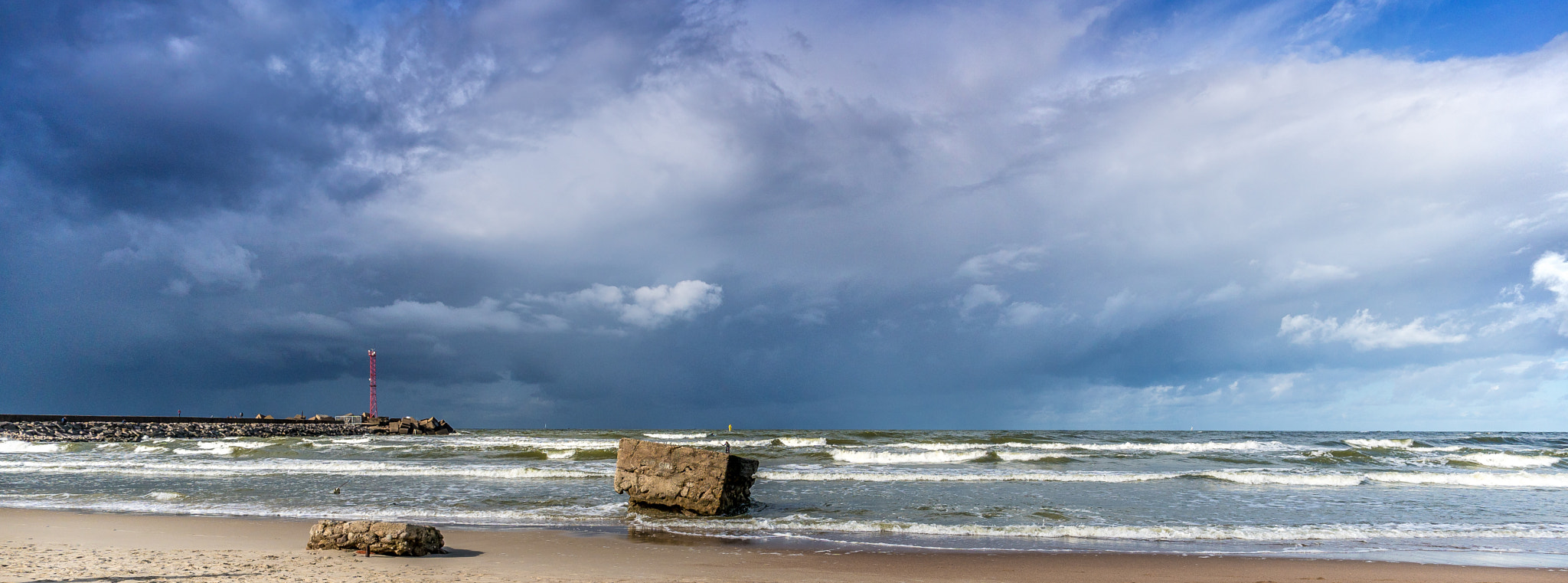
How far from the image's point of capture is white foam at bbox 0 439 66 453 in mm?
34344

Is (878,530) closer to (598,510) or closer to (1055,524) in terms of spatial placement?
(1055,524)

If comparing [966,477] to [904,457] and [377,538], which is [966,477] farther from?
[377,538]

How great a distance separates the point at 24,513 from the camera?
1334 centimetres

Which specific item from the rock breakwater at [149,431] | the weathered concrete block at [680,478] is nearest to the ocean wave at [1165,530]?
the weathered concrete block at [680,478]

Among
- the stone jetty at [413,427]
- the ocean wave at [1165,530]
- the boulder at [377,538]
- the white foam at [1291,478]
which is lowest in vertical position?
the stone jetty at [413,427]

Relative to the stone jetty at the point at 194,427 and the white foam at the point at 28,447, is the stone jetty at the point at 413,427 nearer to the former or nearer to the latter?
the stone jetty at the point at 194,427

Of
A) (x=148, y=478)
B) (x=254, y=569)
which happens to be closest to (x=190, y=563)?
(x=254, y=569)

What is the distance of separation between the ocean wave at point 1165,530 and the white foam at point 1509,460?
2165 centimetres

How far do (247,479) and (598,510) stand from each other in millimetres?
12273

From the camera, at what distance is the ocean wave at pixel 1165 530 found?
11.8 metres

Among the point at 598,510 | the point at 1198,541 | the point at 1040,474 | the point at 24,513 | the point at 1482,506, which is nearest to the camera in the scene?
the point at 1198,541

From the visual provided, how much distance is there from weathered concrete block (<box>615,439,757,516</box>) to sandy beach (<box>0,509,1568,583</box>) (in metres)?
1.99

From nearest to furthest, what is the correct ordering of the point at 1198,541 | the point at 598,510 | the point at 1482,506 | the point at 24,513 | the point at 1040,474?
1. the point at 1198,541
2. the point at 24,513
3. the point at 598,510
4. the point at 1482,506
5. the point at 1040,474

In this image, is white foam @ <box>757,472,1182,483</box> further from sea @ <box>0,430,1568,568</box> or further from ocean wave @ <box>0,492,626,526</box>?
ocean wave @ <box>0,492,626,526</box>
